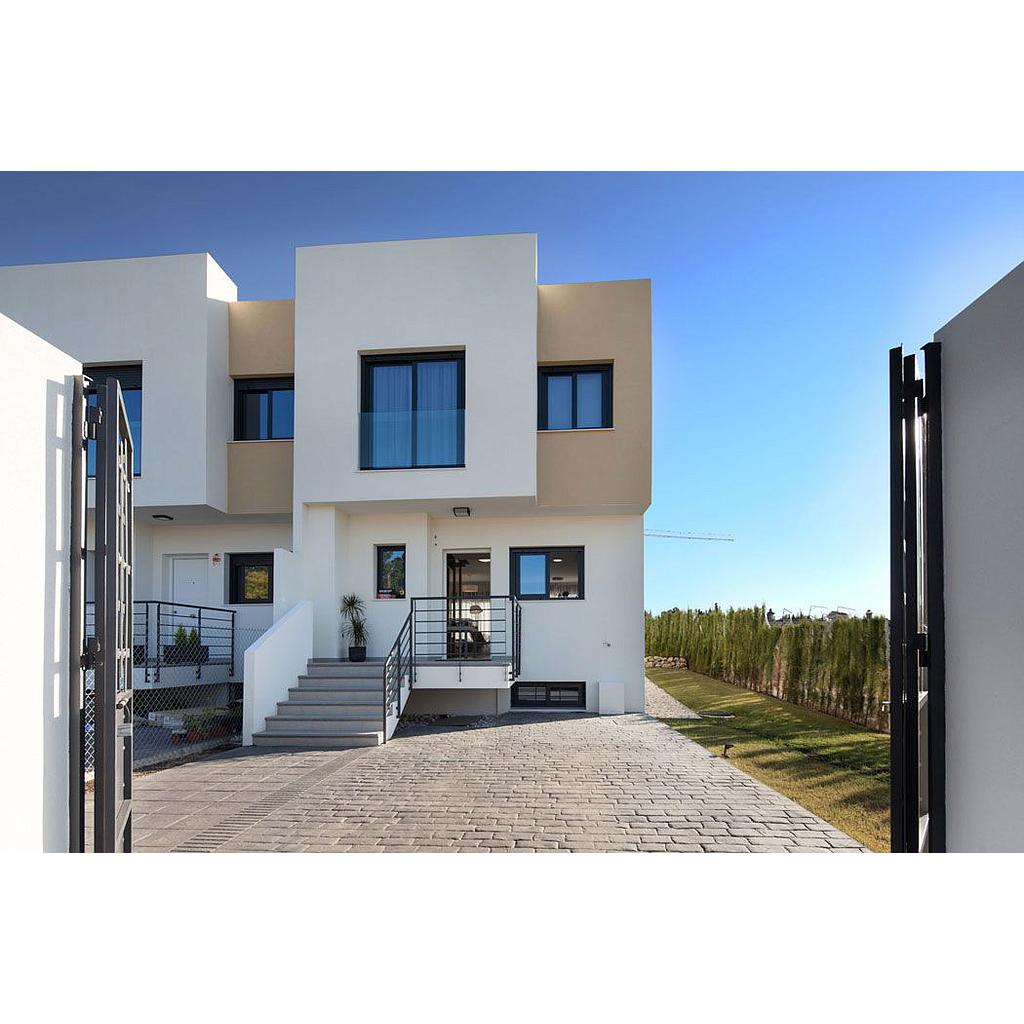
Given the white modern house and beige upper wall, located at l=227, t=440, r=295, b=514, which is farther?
beige upper wall, located at l=227, t=440, r=295, b=514

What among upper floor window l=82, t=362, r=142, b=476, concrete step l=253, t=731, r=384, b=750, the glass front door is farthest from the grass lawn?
upper floor window l=82, t=362, r=142, b=476

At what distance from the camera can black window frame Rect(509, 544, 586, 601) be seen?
1420cm

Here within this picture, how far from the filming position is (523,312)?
1293 cm

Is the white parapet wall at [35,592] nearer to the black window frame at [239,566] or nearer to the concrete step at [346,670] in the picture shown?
the concrete step at [346,670]

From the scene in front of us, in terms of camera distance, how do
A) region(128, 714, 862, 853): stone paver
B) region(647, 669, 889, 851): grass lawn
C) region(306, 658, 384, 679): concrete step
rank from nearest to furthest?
region(128, 714, 862, 853): stone paver, region(647, 669, 889, 851): grass lawn, region(306, 658, 384, 679): concrete step

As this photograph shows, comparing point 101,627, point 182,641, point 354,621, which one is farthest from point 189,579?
point 101,627

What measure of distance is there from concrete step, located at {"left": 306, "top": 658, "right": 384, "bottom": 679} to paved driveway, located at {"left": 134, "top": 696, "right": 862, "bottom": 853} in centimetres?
195

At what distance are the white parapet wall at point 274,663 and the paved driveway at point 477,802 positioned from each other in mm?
783

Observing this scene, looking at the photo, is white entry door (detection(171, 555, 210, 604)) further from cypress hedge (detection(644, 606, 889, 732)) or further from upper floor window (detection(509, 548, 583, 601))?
cypress hedge (detection(644, 606, 889, 732))

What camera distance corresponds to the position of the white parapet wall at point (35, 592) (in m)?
3.09

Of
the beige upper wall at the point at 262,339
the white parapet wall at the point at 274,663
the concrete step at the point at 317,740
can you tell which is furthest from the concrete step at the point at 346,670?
the beige upper wall at the point at 262,339

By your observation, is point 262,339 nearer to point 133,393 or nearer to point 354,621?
point 133,393
